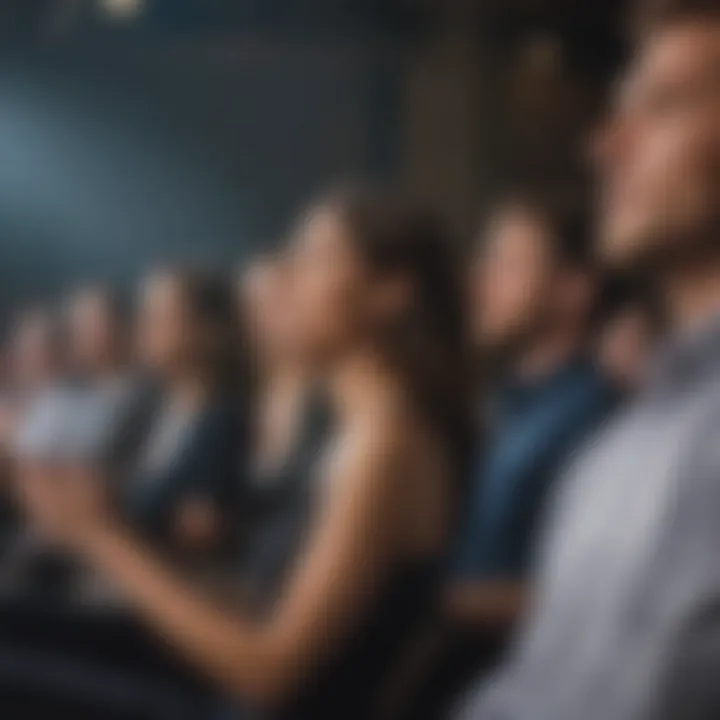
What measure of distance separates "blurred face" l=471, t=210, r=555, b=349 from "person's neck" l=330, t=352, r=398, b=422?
6cm

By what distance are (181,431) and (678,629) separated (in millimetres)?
333

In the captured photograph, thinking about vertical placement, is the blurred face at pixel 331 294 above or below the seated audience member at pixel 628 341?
above

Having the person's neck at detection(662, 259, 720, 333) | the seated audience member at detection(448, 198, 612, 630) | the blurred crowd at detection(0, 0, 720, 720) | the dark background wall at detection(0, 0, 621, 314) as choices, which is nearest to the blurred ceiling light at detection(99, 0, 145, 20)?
the dark background wall at detection(0, 0, 621, 314)

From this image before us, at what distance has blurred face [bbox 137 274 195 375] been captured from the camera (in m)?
0.89

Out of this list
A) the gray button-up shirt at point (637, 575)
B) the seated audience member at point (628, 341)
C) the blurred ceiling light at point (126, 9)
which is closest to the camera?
the gray button-up shirt at point (637, 575)

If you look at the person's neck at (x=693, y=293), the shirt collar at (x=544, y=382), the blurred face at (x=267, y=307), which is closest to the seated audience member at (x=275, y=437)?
the blurred face at (x=267, y=307)

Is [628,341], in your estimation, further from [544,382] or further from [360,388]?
[360,388]

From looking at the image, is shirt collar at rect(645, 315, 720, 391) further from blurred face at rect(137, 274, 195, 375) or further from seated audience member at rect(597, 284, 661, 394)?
blurred face at rect(137, 274, 195, 375)

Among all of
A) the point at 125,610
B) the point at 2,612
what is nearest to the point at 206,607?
the point at 125,610

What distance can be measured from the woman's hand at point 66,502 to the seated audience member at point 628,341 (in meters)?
0.32

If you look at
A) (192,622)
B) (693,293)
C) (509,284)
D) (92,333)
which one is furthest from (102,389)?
(693,293)

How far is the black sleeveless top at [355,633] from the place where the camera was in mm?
833

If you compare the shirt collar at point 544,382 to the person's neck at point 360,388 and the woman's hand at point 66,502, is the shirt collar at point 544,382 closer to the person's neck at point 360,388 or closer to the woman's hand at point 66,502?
the person's neck at point 360,388

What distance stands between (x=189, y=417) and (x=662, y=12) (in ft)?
1.20
